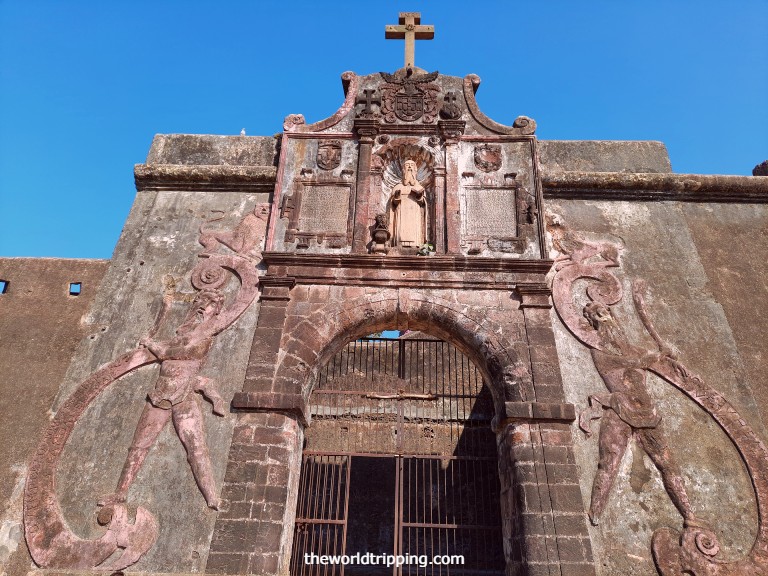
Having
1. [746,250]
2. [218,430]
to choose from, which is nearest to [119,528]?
[218,430]

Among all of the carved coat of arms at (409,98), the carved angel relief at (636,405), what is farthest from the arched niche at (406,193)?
the carved angel relief at (636,405)

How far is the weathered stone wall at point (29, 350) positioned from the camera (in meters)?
5.99

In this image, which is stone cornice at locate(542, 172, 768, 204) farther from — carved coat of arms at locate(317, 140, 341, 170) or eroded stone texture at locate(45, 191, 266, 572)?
eroded stone texture at locate(45, 191, 266, 572)

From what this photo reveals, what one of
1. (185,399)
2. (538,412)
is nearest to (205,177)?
(185,399)

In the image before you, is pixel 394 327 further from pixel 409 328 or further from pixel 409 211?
pixel 409 211

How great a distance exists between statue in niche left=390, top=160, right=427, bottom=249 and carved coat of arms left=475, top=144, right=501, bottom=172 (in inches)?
35.8

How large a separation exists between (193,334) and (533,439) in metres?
4.23

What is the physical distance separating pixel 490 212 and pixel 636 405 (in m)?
3.07

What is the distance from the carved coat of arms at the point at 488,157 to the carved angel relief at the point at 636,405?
1172mm

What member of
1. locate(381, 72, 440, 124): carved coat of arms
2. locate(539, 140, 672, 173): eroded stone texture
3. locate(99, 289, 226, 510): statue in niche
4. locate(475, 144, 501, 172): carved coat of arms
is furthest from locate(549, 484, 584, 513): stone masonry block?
locate(381, 72, 440, 124): carved coat of arms

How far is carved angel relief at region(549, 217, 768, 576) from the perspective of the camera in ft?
18.4

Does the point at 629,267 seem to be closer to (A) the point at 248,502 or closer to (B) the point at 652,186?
(B) the point at 652,186

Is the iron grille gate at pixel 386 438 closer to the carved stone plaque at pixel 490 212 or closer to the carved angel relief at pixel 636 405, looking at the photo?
the carved stone plaque at pixel 490 212

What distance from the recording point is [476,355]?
6.84 metres
